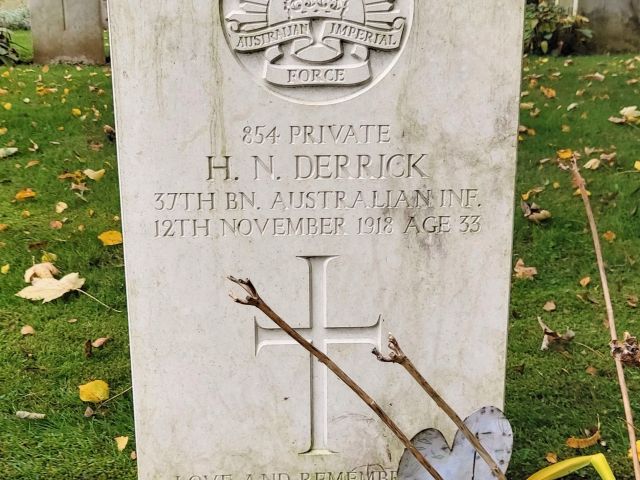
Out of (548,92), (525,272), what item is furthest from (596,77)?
(525,272)

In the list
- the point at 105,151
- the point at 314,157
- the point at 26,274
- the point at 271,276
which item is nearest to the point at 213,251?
the point at 271,276

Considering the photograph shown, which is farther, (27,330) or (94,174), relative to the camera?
(94,174)

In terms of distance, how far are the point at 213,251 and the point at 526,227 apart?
8.76 feet

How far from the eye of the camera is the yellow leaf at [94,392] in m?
3.21

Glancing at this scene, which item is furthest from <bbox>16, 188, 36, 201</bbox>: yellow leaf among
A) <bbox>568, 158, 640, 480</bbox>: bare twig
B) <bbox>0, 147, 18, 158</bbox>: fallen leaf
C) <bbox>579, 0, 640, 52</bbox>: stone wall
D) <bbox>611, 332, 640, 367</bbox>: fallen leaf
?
<bbox>579, 0, 640, 52</bbox>: stone wall

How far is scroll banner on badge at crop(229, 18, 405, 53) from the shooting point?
224 centimetres

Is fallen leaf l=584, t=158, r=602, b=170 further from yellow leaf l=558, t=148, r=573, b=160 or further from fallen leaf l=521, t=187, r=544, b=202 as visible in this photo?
fallen leaf l=521, t=187, r=544, b=202

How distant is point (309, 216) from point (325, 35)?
1.66 feet

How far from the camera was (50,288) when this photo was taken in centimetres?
398

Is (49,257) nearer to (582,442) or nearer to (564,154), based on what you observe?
(582,442)

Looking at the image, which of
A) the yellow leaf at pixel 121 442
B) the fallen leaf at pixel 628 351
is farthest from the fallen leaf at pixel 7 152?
the fallen leaf at pixel 628 351

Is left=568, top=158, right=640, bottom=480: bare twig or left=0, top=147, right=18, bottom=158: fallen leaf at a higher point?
left=568, top=158, right=640, bottom=480: bare twig

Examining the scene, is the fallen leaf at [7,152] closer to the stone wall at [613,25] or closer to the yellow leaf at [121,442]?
the yellow leaf at [121,442]

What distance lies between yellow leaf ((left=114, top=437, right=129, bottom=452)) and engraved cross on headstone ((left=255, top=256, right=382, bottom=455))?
78cm
